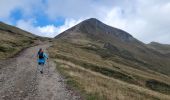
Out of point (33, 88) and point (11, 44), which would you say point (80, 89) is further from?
point (11, 44)

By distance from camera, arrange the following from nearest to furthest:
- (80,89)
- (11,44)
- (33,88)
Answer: (33,88) → (80,89) → (11,44)

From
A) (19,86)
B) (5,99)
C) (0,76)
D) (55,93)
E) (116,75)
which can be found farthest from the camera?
(116,75)

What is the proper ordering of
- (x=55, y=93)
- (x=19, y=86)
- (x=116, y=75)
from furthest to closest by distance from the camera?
(x=116, y=75)
(x=19, y=86)
(x=55, y=93)

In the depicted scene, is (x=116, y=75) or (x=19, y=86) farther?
(x=116, y=75)

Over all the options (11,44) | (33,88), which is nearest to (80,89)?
(33,88)

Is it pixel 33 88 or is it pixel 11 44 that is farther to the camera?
pixel 11 44

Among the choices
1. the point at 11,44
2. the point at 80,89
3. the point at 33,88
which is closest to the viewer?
the point at 33,88

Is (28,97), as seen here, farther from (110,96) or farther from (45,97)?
(110,96)

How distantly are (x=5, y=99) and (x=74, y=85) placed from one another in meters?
6.87

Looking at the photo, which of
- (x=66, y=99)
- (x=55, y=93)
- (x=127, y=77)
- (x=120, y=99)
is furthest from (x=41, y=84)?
(x=127, y=77)

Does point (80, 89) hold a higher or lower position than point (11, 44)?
lower

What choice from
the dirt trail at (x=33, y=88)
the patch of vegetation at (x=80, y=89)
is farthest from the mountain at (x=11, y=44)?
the patch of vegetation at (x=80, y=89)

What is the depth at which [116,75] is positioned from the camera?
69.0 meters

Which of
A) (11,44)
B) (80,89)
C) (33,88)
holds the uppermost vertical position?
(11,44)
